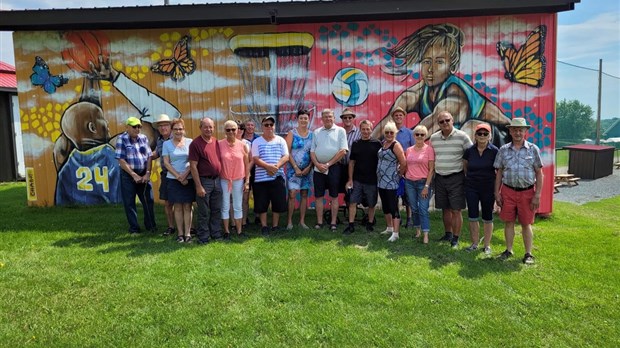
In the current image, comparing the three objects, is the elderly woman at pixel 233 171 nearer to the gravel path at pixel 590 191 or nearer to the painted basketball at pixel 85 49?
the painted basketball at pixel 85 49

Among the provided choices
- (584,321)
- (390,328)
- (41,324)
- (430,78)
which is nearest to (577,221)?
(430,78)

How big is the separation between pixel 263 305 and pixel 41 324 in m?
1.73

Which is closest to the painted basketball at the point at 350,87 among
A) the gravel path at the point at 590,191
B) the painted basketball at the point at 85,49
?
the painted basketball at the point at 85,49

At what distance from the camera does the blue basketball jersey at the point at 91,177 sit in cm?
748

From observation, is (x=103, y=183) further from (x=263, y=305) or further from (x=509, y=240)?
(x=509, y=240)

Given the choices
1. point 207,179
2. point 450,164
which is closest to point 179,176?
point 207,179

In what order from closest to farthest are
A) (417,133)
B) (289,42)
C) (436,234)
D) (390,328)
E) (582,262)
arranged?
(390,328)
(582,262)
(417,133)
(436,234)
(289,42)

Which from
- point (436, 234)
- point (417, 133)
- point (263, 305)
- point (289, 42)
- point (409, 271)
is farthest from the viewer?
point (289, 42)

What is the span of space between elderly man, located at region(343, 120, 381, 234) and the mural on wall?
69.8 inches

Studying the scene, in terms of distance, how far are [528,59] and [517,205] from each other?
3.42 meters

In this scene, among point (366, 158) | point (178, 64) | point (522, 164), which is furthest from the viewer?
point (178, 64)

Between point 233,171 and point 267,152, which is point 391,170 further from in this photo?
point 233,171

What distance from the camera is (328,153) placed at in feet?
18.3

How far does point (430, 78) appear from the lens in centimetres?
697
